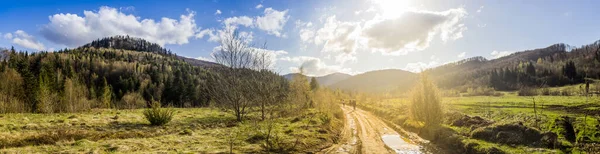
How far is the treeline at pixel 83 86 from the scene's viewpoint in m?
40.5

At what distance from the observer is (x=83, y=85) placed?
66.4 m

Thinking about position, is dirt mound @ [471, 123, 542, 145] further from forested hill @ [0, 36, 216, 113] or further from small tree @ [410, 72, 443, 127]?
forested hill @ [0, 36, 216, 113]

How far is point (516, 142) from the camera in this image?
55.0 feet

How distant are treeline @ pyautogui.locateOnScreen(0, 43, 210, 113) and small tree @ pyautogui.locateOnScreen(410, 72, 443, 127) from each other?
952 inches

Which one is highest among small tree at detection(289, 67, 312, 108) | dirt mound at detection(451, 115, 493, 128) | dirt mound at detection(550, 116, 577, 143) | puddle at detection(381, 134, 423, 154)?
small tree at detection(289, 67, 312, 108)

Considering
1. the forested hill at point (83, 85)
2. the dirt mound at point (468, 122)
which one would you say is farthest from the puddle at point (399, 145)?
the forested hill at point (83, 85)

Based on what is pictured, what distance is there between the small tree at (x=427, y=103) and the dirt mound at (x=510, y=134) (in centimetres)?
629

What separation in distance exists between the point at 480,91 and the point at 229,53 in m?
105

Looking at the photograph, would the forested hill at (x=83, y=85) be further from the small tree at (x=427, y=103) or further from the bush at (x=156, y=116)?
the small tree at (x=427, y=103)

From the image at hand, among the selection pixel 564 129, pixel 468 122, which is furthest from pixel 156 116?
pixel 564 129

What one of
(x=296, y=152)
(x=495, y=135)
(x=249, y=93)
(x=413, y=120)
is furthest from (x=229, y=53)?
(x=495, y=135)

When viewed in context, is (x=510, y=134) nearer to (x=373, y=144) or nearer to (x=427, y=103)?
(x=373, y=144)

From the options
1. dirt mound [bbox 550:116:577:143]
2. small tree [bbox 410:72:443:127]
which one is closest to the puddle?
small tree [bbox 410:72:443:127]

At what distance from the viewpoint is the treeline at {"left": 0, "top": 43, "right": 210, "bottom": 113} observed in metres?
40.5
